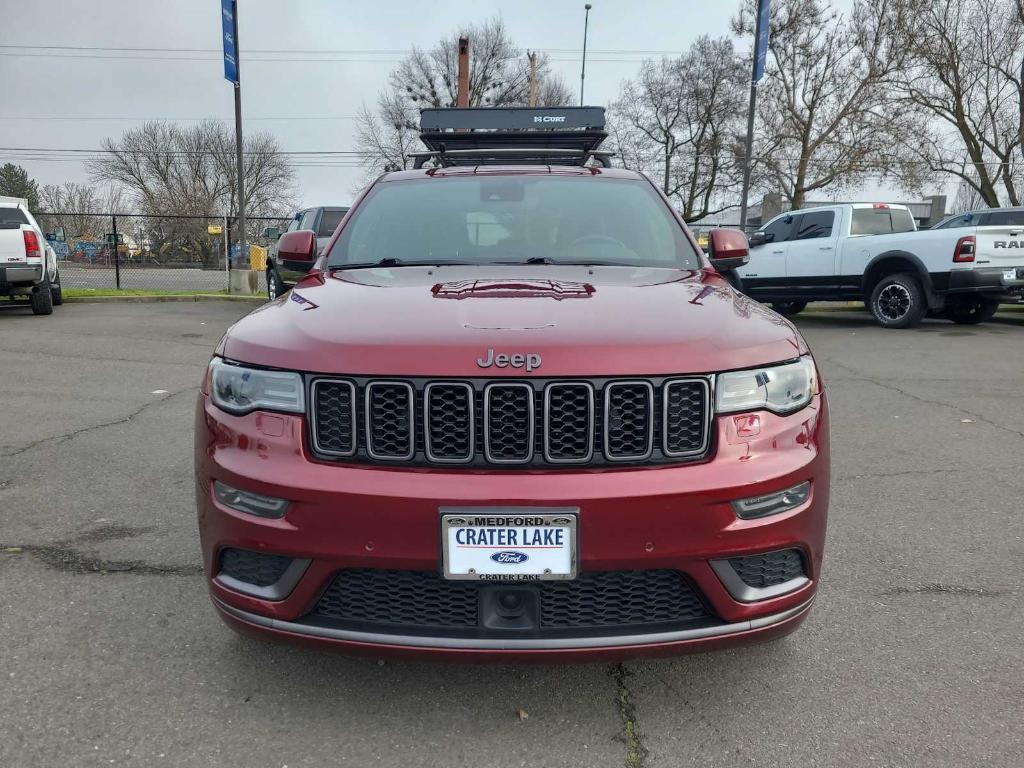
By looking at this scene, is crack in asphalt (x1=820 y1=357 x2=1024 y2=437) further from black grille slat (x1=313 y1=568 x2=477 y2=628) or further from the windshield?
black grille slat (x1=313 y1=568 x2=477 y2=628)

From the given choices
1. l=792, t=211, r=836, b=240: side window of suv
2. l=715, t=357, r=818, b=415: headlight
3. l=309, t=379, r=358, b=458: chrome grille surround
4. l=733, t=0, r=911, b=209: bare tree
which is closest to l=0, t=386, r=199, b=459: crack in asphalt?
l=309, t=379, r=358, b=458: chrome grille surround

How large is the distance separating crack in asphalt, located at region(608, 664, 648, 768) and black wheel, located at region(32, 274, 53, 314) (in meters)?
13.2

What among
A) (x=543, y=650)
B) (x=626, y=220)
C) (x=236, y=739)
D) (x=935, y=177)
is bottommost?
(x=236, y=739)

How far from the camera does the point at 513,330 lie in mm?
2156

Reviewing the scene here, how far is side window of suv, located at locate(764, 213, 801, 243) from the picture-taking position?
13.7 metres

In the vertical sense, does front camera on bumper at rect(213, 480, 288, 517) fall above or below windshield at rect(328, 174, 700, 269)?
below

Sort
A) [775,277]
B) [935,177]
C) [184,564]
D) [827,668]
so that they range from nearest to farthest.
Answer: [827,668] < [184,564] < [775,277] < [935,177]

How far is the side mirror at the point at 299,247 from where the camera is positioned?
366 centimetres

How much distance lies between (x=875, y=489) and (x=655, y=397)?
2930mm

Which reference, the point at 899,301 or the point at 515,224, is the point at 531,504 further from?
the point at 899,301

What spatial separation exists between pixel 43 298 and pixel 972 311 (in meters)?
15.3

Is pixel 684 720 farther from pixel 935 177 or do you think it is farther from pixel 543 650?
pixel 935 177

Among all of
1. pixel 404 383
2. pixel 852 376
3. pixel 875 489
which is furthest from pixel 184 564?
pixel 852 376

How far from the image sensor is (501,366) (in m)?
2.06
